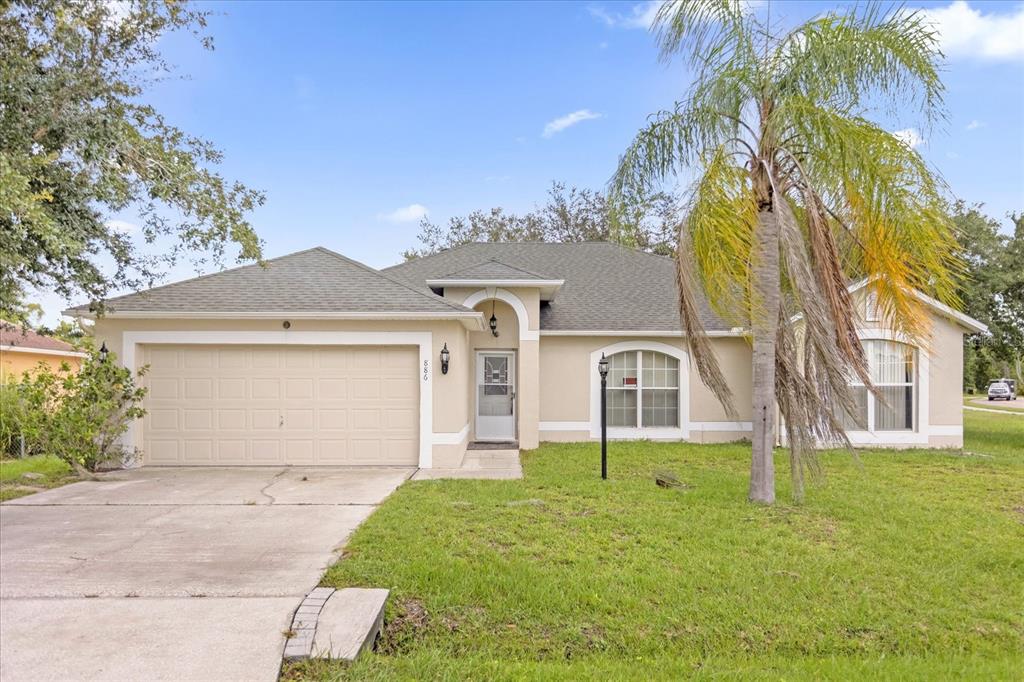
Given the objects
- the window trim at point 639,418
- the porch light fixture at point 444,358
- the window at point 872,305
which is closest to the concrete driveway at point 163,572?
the porch light fixture at point 444,358

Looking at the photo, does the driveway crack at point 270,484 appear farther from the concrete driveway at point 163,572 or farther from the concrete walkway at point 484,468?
the concrete walkway at point 484,468

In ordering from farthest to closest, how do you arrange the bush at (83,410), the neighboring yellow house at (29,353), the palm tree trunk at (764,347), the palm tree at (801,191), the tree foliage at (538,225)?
the tree foliage at (538,225) → the neighboring yellow house at (29,353) → the bush at (83,410) → the palm tree trunk at (764,347) → the palm tree at (801,191)

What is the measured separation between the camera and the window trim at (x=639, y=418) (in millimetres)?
13062

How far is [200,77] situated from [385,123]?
747 cm

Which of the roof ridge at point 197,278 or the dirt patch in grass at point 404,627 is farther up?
the roof ridge at point 197,278

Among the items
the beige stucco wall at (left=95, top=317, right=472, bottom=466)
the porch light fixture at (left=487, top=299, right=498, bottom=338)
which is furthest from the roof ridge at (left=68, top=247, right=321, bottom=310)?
the porch light fixture at (left=487, top=299, right=498, bottom=338)

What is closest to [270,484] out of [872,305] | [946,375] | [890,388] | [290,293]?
[290,293]

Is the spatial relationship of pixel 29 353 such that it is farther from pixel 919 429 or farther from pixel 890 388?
pixel 919 429

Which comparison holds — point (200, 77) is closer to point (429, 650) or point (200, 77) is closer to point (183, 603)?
point (183, 603)

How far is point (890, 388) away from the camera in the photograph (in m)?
12.8

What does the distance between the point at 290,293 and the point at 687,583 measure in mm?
8119

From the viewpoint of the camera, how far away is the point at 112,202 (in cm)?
654

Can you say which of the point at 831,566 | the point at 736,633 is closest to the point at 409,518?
the point at 736,633

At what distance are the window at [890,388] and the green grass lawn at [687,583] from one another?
5155 millimetres
